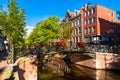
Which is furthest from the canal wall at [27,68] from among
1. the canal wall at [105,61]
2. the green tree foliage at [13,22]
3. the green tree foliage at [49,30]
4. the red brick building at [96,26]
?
the red brick building at [96,26]

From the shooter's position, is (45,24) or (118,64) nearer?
(118,64)

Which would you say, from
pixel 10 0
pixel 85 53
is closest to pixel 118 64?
pixel 85 53

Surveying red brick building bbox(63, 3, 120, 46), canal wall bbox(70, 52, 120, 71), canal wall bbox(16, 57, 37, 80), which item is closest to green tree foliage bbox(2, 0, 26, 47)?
canal wall bbox(16, 57, 37, 80)

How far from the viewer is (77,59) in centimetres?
4028

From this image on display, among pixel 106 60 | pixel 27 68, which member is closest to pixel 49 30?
pixel 106 60

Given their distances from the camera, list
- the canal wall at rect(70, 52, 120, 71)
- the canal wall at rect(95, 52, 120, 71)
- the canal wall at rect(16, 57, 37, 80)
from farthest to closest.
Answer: the canal wall at rect(95, 52, 120, 71), the canal wall at rect(70, 52, 120, 71), the canal wall at rect(16, 57, 37, 80)

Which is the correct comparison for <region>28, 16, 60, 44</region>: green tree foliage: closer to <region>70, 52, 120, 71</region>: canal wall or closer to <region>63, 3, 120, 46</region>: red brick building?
<region>63, 3, 120, 46</region>: red brick building

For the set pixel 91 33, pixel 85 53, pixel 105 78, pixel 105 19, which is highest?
pixel 105 19

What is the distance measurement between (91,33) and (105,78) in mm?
36855

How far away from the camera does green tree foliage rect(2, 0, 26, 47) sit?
2336 cm

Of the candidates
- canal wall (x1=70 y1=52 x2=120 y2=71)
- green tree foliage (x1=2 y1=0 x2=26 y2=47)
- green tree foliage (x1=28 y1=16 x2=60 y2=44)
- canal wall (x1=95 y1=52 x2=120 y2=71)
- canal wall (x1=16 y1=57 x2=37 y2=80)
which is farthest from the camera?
green tree foliage (x1=28 y1=16 x2=60 y2=44)

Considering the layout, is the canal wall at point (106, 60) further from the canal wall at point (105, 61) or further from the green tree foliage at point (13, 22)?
the green tree foliage at point (13, 22)

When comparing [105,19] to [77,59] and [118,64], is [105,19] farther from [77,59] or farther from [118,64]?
[118,64]

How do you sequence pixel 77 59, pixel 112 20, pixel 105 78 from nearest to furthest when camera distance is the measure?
pixel 105 78 → pixel 77 59 → pixel 112 20
